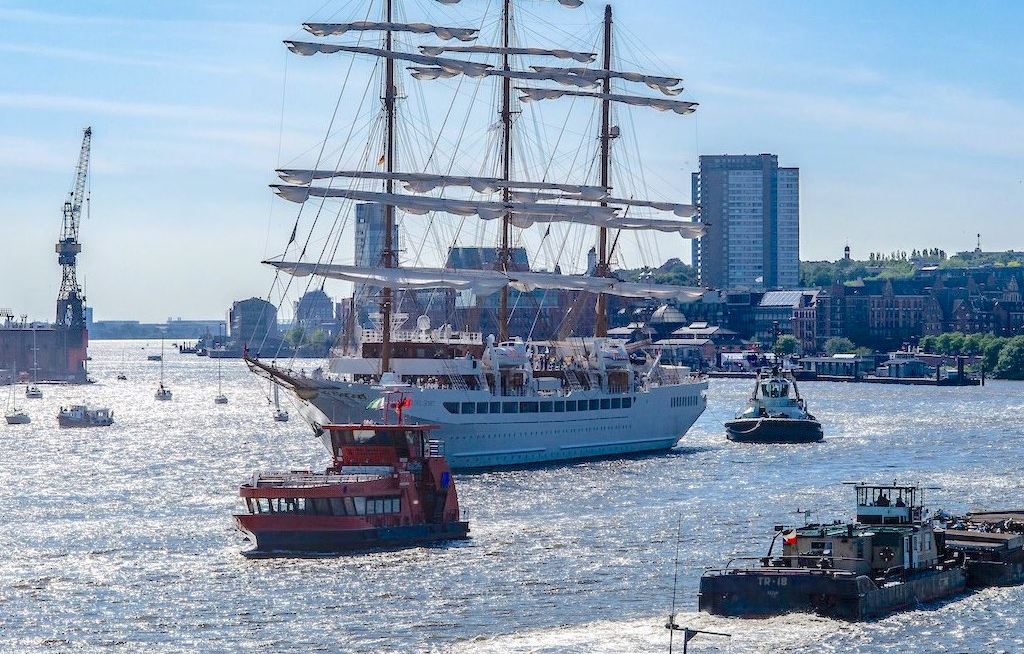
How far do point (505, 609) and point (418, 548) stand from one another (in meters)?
11.6

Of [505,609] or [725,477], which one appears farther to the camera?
[725,477]

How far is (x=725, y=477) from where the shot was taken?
337 feet

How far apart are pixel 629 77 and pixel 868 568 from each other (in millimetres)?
87183

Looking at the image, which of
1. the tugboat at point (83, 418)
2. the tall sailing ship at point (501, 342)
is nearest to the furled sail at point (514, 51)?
the tall sailing ship at point (501, 342)

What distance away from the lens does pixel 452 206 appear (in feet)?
398

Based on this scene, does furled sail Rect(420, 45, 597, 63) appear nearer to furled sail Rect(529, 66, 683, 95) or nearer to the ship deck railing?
furled sail Rect(529, 66, 683, 95)

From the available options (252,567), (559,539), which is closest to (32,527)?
(252,567)

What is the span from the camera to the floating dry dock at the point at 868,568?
5262 cm

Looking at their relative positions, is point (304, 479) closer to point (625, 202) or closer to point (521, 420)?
point (521, 420)

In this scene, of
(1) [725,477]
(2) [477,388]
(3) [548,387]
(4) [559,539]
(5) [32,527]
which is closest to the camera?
(4) [559,539]

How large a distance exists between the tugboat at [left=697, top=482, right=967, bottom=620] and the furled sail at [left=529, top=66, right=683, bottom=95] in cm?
7624

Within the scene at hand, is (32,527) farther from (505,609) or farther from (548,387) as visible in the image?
(548,387)

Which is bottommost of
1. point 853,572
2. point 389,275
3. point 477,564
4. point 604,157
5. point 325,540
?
point 477,564

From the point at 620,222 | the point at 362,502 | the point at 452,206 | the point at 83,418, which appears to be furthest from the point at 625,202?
the point at 362,502
